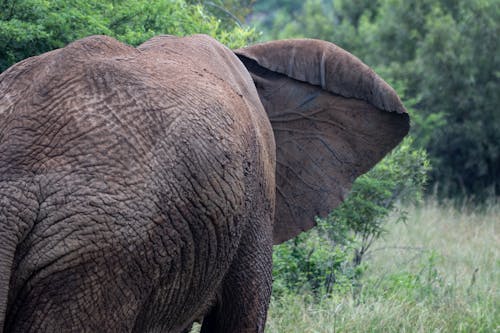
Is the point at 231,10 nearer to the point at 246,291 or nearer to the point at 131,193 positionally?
the point at 246,291

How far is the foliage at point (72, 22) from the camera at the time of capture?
198 inches

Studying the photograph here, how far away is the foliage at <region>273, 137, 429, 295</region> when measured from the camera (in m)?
6.59

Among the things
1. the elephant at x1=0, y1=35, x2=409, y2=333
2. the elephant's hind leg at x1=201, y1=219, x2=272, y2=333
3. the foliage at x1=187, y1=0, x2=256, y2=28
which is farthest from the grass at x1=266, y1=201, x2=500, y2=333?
the foliage at x1=187, y1=0, x2=256, y2=28

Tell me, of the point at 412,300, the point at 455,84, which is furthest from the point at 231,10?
the point at 455,84

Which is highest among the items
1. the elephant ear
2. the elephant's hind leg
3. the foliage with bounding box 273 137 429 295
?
the elephant ear

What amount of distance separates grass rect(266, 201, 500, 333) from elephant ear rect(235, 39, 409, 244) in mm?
843

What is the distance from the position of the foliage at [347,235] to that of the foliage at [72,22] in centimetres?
177

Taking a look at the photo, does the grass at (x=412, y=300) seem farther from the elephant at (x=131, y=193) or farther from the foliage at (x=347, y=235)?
the elephant at (x=131, y=193)

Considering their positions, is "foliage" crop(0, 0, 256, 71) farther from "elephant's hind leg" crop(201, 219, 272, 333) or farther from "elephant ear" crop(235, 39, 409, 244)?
"elephant's hind leg" crop(201, 219, 272, 333)

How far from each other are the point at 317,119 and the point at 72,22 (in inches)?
59.4

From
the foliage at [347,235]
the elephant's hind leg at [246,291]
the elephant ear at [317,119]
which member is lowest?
the foliage at [347,235]

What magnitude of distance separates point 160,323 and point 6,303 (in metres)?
0.88

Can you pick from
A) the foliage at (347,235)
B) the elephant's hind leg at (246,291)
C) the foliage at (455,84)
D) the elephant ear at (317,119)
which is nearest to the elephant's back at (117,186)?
the elephant's hind leg at (246,291)

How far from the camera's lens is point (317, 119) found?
527 cm
